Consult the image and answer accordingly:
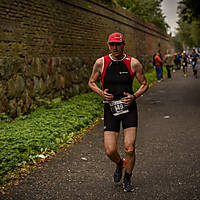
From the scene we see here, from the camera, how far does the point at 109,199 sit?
4.07 meters

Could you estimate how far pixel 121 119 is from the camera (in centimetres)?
436

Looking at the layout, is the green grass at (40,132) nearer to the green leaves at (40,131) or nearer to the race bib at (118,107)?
the green leaves at (40,131)

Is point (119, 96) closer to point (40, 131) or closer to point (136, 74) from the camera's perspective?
point (136, 74)

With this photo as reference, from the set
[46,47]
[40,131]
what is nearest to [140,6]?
[46,47]

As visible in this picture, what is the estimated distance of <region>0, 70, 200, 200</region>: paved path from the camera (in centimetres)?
426

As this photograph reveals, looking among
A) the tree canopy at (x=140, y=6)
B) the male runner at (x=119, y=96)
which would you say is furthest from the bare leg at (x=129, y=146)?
the tree canopy at (x=140, y=6)

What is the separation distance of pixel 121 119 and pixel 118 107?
174mm

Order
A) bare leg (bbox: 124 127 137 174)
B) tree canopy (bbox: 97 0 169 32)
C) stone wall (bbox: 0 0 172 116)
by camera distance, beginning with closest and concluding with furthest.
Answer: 1. bare leg (bbox: 124 127 137 174)
2. stone wall (bbox: 0 0 172 116)
3. tree canopy (bbox: 97 0 169 32)

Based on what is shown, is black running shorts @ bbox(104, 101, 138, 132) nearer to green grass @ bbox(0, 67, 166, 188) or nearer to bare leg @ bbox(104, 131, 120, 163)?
bare leg @ bbox(104, 131, 120, 163)

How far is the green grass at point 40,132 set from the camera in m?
5.59

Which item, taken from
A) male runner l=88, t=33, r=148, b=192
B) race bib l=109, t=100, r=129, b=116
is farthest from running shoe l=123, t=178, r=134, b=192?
race bib l=109, t=100, r=129, b=116

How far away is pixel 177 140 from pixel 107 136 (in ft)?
9.95

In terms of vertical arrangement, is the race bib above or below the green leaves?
above

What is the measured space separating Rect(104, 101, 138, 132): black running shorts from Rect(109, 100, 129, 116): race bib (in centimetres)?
5
